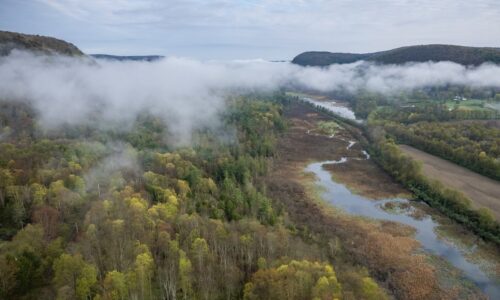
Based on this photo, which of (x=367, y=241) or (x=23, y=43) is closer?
(x=367, y=241)

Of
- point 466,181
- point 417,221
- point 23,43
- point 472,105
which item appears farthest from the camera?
point 472,105

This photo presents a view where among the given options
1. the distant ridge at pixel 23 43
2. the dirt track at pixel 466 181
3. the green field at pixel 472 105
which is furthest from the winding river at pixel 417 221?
the distant ridge at pixel 23 43

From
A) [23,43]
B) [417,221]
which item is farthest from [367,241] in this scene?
[23,43]

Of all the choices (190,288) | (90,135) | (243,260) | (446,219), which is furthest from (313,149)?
(190,288)

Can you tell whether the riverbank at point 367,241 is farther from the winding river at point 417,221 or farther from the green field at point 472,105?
the green field at point 472,105

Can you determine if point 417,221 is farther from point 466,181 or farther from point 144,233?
point 144,233

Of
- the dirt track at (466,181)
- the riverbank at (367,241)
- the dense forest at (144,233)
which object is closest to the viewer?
the dense forest at (144,233)

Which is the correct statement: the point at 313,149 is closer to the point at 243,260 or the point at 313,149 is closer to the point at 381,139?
the point at 381,139
